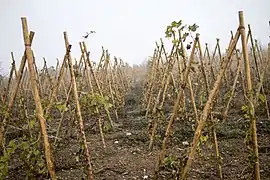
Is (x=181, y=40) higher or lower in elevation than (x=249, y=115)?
higher

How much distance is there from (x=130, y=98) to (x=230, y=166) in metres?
7.19

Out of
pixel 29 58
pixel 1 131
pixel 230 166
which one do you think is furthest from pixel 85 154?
pixel 230 166

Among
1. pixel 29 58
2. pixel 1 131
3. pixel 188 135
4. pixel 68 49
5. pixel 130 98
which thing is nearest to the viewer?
pixel 29 58

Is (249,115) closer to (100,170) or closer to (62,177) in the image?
(100,170)

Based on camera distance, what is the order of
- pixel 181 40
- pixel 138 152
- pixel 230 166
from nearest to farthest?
pixel 181 40 < pixel 230 166 < pixel 138 152

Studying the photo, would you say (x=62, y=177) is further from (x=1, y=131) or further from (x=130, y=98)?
(x=130, y=98)

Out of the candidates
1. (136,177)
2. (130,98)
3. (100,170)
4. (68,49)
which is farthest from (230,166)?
(130,98)

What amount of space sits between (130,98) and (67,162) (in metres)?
6.63

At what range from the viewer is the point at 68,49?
3121mm

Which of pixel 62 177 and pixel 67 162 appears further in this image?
pixel 67 162

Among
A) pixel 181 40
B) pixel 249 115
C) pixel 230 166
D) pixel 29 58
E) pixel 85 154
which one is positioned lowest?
pixel 230 166

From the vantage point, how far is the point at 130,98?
11031 millimetres

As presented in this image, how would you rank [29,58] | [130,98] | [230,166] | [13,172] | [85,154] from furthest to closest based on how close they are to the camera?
1. [130,98]
2. [13,172]
3. [230,166]
4. [85,154]
5. [29,58]

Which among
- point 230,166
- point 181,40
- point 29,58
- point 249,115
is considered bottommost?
point 230,166
